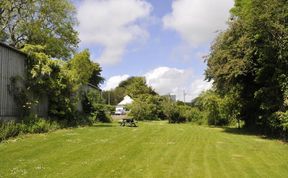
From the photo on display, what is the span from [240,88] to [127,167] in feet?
66.1

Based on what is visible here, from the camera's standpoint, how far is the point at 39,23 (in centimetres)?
3962

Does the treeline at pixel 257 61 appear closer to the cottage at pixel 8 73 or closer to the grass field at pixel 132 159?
the grass field at pixel 132 159

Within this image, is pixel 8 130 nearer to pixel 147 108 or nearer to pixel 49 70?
pixel 49 70

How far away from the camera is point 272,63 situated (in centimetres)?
2628

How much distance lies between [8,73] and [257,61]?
16.0 metres

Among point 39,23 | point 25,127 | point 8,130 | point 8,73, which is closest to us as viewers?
point 8,130

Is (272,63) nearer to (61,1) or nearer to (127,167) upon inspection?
(127,167)

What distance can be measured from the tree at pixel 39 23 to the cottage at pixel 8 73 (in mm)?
13516

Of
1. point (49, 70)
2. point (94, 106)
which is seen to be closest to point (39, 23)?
point (94, 106)

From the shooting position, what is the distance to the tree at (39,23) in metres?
39.0

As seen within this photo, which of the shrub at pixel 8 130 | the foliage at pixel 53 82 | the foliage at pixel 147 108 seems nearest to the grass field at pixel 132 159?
the shrub at pixel 8 130

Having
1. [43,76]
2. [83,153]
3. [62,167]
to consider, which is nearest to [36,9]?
[43,76]

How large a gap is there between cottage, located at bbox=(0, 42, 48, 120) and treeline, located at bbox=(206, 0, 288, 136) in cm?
1339

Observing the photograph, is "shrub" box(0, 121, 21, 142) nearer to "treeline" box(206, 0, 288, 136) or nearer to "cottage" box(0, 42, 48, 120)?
"cottage" box(0, 42, 48, 120)
